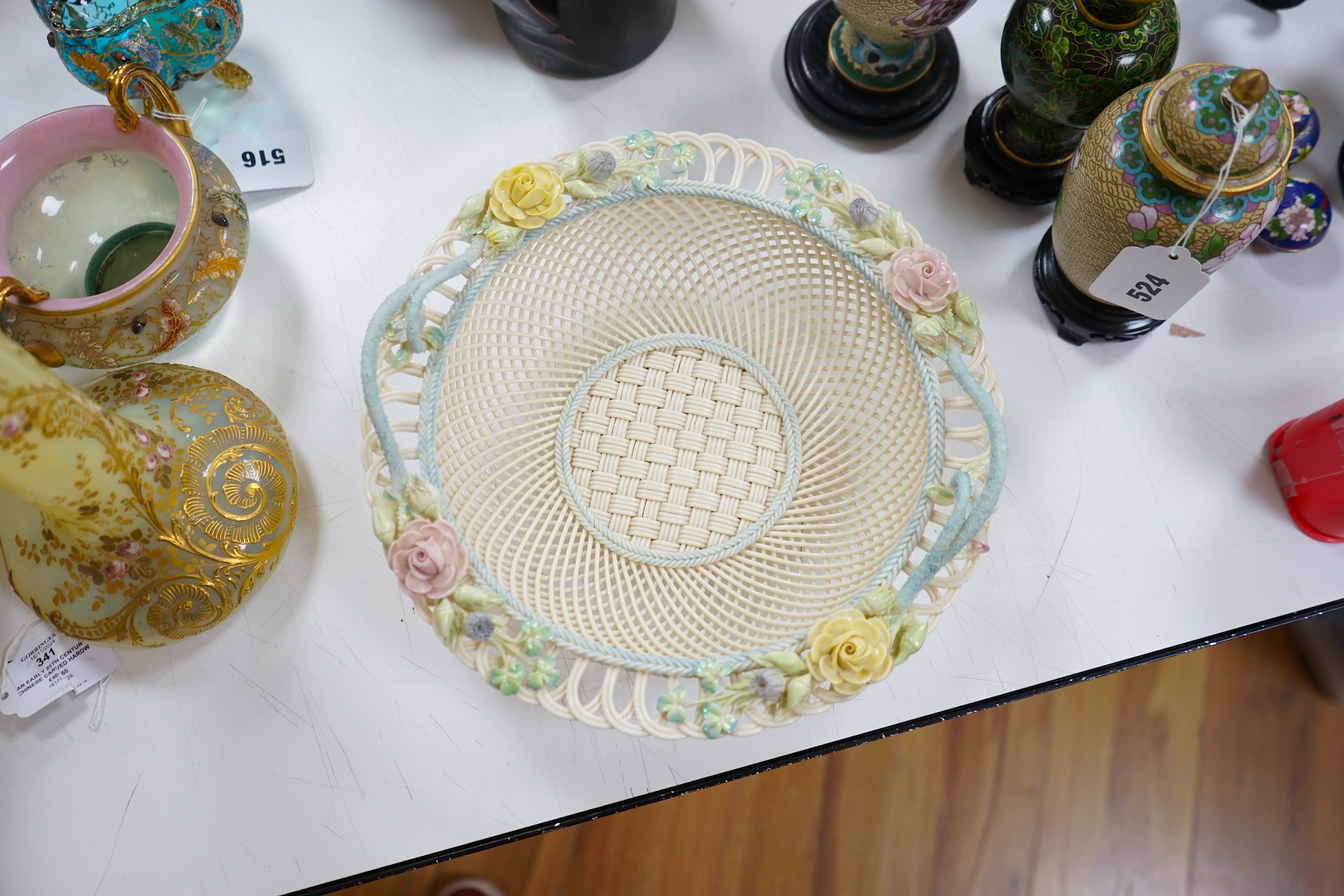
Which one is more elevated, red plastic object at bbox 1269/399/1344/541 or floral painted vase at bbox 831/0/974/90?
floral painted vase at bbox 831/0/974/90

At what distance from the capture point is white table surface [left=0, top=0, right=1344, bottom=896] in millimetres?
734

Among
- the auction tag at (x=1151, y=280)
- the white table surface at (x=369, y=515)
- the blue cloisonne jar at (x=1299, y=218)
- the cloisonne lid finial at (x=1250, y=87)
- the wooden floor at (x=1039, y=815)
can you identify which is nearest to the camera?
the cloisonne lid finial at (x=1250, y=87)

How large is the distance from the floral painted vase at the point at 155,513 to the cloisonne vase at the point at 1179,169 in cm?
72

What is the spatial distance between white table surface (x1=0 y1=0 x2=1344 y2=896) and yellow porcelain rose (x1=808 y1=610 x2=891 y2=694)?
0.21 meters

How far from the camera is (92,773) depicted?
0.74 metres

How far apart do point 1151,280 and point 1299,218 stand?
338 millimetres

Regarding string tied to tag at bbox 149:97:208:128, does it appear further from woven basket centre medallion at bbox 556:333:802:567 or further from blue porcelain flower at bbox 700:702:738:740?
blue porcelain flower at bbox 700:702:738:740

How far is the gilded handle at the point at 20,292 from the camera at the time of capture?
58cm

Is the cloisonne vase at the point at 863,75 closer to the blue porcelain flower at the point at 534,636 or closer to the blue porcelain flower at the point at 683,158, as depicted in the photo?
the blue porcelain flower at the point at 683,158

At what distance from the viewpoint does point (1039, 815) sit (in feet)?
3.69

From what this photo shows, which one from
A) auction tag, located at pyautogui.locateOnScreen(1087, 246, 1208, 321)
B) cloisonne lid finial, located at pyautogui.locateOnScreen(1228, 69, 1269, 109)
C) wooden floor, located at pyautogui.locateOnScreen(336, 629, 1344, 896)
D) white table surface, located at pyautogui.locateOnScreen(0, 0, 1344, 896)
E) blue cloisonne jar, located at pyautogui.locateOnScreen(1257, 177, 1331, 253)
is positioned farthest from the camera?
wooden floor, located at pyautogui.locateOnScreen(336, 629, 1344, 896)

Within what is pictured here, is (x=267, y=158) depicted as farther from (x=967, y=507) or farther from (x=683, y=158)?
(x=967, y=507)

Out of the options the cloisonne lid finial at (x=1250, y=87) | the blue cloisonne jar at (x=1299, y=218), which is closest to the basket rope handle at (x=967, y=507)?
the cloisonne lid finial at (x=1250, y=87)

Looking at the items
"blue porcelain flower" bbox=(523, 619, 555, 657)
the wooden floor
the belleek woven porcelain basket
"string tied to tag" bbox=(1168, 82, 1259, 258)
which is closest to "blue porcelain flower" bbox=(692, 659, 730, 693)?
the belleek woven porcelain basket
